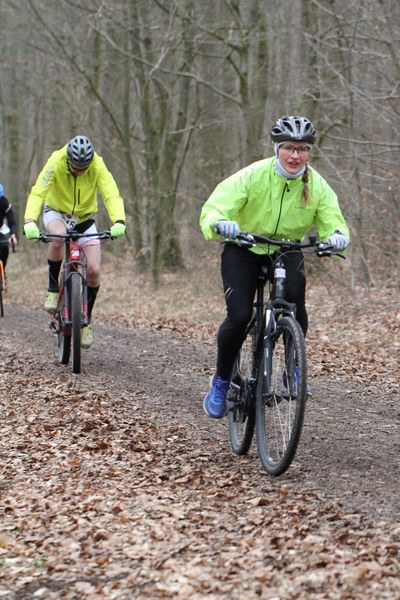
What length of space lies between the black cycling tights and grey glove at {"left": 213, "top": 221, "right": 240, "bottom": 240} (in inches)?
16.4

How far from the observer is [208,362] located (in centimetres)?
1048

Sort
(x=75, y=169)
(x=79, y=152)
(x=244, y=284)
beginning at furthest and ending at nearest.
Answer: (x=75, y=169)
(x=79, y=152)
(x=244, y=284)

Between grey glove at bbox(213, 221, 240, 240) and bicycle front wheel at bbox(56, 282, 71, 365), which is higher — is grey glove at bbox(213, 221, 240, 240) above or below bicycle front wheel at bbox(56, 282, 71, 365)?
above

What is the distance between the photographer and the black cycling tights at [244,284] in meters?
5.67

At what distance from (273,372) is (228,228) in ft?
3.15

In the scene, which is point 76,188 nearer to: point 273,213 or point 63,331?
point 63,331

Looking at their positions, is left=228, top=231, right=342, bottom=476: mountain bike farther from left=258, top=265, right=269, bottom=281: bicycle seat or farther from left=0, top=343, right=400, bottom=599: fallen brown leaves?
left=0, top=343, right=400, bottom=599: fallen brown leaves

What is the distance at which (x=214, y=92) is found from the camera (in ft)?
68.6

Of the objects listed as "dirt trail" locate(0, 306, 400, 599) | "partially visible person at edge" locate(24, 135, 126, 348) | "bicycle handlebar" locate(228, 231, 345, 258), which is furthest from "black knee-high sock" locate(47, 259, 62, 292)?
"bicycle handlebar" locate(228, 231, 345, 258)

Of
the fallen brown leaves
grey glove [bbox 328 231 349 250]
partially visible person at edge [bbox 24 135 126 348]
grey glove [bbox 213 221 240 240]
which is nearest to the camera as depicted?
the fallen brown leaves

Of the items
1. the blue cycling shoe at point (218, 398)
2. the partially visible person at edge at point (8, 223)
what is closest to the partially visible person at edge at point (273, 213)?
the blue cycling shoe at point (218, 398)

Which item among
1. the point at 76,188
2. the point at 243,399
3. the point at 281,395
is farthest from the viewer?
the point at 76,188

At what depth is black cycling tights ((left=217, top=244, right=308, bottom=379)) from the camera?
5672mm

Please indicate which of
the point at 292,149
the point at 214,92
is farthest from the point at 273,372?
the point at 214,92
